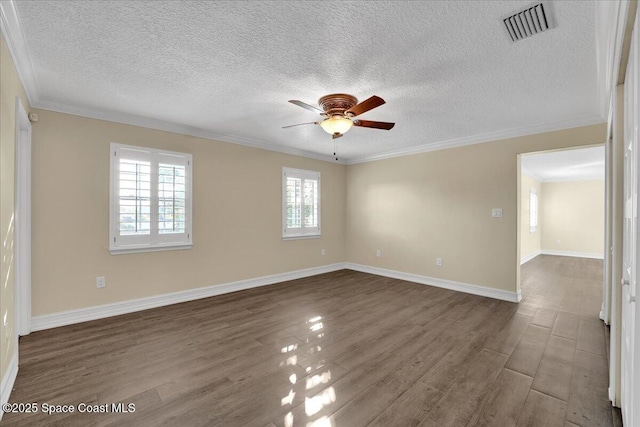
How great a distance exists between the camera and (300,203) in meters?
5.72

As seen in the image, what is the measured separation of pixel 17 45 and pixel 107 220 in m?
2.02

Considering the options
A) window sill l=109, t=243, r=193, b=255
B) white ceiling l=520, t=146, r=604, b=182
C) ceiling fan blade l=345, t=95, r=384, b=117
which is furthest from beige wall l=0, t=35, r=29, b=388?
white ceiling l=520, t=146, r=604, b=182

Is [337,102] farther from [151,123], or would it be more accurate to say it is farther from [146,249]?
[146,249]

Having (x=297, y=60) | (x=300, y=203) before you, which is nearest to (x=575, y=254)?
(x=300, y=203)

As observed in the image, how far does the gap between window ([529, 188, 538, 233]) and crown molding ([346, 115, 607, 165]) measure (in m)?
4.82

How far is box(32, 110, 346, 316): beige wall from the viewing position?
10.5 feet

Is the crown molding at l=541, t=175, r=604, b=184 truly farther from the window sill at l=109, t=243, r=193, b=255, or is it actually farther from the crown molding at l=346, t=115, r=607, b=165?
the window sill at l=109, t=243, r=193, b=255

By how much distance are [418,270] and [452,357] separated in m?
2.83

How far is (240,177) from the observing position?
189 inches

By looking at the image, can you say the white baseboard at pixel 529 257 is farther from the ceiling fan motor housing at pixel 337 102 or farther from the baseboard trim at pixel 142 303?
the ceiling fan motor housing at pixel 337 102

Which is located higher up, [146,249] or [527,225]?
[527,225]

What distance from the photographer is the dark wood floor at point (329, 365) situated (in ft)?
6.08

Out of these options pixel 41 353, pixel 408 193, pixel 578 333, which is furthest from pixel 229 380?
pixel 408 193

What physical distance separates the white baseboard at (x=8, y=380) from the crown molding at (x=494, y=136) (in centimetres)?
563
